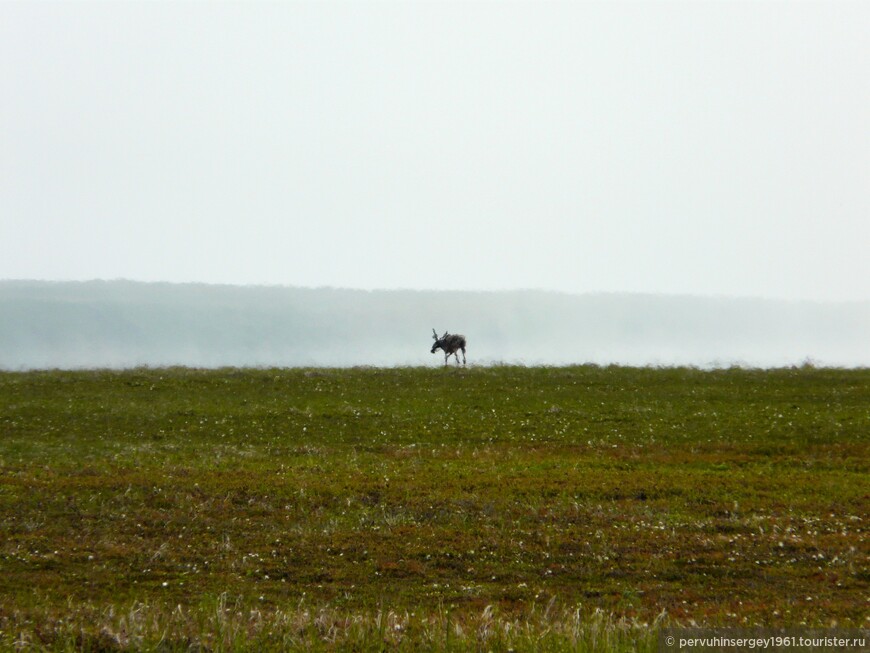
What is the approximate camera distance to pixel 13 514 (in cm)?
1966

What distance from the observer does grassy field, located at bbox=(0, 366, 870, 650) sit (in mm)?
11344

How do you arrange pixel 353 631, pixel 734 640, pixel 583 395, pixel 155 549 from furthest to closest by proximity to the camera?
pixel 583 395 → pixel 155 549 → pixel 353 631 → pixel 734 640

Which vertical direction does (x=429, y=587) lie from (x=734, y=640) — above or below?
below

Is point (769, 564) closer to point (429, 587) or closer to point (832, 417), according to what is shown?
point (429, 587)

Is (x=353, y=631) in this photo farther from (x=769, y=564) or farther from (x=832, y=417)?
(x=832, y=417)

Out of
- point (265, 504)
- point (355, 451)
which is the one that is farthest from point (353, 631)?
point (355, 451)

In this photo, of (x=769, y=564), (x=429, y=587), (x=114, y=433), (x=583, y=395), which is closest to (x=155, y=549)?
(x=429, y=587)

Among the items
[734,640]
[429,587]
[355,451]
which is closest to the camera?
[734,640]

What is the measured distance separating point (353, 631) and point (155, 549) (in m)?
8.75

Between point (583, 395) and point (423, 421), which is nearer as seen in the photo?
point (423, 421)

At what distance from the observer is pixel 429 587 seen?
14781 millimetres

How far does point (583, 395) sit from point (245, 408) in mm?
15595

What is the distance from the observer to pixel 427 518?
63.3 ft

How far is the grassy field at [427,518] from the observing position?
1134 centimetres
